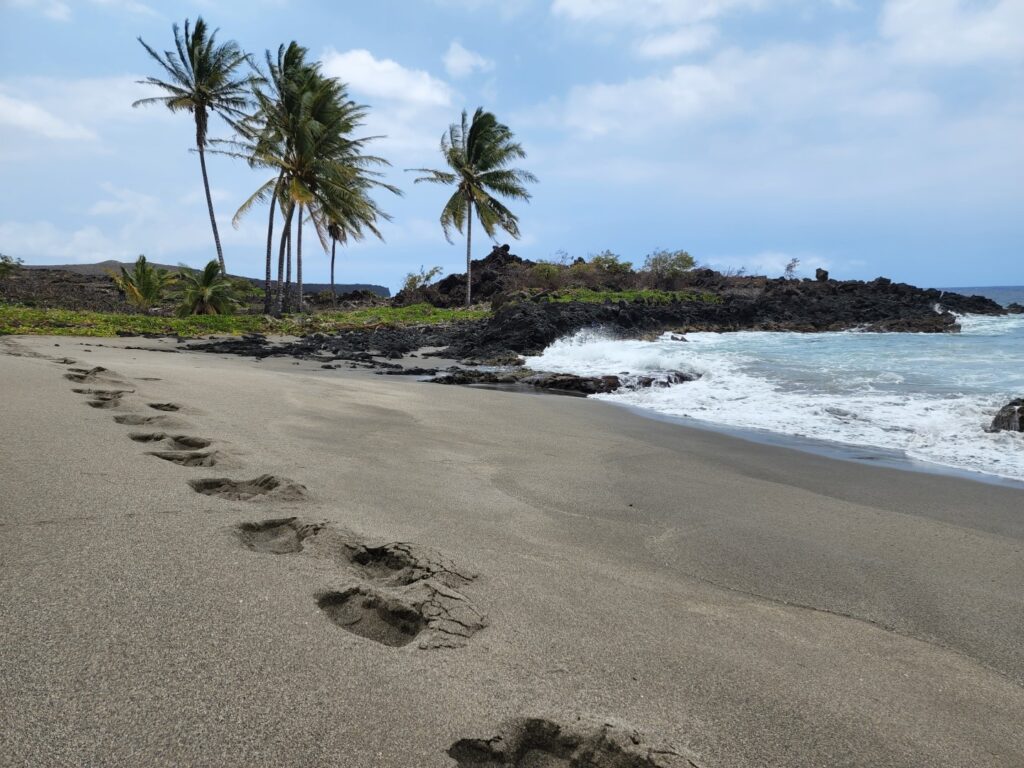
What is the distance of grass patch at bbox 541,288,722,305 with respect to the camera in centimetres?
2667

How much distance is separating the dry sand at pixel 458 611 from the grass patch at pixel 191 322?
11.7 meters

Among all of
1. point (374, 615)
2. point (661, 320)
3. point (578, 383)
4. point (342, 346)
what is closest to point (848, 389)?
point (578, 383)

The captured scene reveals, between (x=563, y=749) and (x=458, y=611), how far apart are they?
1.93 feet

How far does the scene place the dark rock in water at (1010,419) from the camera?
238 inches

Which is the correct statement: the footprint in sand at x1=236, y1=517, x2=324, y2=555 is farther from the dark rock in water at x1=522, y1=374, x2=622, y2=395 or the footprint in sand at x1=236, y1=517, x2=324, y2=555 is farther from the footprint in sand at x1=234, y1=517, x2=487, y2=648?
the dark rock in water at x1=522, y1=374, x2=622, y2=395

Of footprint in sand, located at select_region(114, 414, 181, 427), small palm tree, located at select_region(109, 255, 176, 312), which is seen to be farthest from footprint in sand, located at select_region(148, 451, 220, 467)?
small palm tree, located at select_region(109, 255, 176, 312)

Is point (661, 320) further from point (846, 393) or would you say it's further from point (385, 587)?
point (385, 587)

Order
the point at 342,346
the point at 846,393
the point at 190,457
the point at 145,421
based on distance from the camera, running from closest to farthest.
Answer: the point at 190,457, the point at 145,421, the point at 846,393, the point at 342,346

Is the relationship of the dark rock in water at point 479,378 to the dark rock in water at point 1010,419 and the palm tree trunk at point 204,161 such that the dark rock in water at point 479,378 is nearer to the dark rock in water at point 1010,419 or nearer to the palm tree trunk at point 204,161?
the dark rock in water at point 1010,419

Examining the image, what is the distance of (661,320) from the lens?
23109 millimetres

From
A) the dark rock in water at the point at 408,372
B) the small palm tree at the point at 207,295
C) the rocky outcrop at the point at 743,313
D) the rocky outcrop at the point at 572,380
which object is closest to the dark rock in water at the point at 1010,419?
the rocky outcrop at the point at 572,380

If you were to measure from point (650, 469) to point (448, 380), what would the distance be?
621 cm

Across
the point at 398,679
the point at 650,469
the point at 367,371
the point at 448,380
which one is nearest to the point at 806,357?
the point at 448,380

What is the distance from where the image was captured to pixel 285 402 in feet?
18.4
